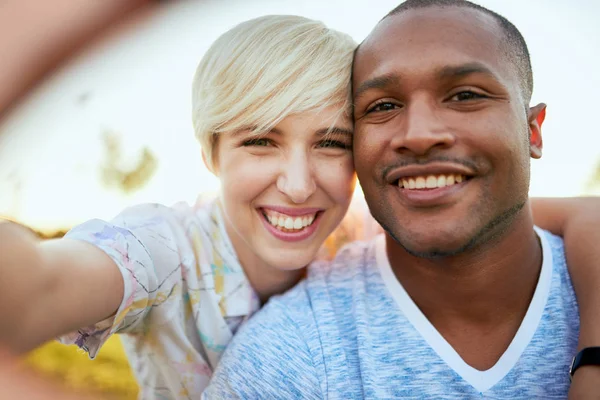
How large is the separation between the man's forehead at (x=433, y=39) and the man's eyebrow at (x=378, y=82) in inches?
0.8

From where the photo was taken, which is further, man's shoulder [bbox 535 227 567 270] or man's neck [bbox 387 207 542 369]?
man's shoulder [bbox 535 227 567 270]

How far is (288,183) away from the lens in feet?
5.15

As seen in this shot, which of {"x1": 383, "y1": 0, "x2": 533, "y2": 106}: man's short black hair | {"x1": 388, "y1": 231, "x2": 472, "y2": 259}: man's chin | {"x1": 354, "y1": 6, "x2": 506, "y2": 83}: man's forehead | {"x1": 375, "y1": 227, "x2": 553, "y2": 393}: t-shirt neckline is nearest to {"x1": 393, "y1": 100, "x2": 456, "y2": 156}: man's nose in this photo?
{"x1": 354, "y1": 6, "x2": 506, "y2": 83}: man's forehead

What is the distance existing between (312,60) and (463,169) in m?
0.62

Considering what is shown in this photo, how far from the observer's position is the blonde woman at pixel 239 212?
1.56 m

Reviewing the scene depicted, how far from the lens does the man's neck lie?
1.61 m

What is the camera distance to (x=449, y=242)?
1479 mm

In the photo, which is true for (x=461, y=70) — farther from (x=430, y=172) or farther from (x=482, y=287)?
(x=482, y=287)

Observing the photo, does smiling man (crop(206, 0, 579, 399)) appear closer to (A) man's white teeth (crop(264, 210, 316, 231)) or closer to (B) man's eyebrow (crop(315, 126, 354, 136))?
(B) man's eyebrow (crop(315, 126, 354, 136))

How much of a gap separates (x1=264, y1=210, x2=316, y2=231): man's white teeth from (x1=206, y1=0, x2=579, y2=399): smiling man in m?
0.24

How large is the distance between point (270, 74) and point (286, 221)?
498 mm

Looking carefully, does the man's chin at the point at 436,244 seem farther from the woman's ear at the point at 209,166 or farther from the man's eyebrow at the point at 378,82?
the woman's ear at the point at 209,166

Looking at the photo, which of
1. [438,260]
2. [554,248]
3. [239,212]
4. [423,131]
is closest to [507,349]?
[438,260]

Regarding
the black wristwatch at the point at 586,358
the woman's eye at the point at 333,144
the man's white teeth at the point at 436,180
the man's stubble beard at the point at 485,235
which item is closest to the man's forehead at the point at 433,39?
the woman's eye at the point at 333,144
